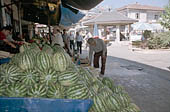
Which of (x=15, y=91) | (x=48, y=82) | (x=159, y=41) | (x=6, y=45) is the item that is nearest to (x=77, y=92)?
(x=48, y=82)

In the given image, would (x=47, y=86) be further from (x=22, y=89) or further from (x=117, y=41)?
(x=117, y=41)

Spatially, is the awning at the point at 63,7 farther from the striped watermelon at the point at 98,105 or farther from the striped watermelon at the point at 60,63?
the striped watermelon at the point at 98,105

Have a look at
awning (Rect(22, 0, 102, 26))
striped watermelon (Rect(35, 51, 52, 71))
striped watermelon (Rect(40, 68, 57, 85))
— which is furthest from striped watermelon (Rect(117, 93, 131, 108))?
awning (Rect(22, 0, 102, 26))

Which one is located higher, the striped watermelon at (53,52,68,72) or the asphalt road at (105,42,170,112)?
the striped watermelon at (53,52,68,72)

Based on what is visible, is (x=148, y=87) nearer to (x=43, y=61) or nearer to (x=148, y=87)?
(x=148, y=87)

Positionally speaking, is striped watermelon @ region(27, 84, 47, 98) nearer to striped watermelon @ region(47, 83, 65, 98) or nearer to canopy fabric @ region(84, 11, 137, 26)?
striped watermelon @ region(47, 83, 65, 98)

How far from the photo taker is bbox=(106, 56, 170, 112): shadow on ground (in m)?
4.20

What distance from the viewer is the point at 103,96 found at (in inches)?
81.0

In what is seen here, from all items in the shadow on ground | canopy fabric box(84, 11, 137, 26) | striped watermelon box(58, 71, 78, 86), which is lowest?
the shadow on ground

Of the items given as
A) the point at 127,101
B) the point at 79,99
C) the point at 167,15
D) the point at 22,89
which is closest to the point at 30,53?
the point at 22,89

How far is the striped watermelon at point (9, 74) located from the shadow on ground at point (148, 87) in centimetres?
316

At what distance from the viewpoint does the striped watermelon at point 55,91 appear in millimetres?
1656

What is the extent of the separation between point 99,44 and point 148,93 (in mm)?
2630

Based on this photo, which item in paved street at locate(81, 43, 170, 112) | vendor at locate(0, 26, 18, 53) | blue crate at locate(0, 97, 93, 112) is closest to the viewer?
blue crate at locate(0, 97, 93, 112)
